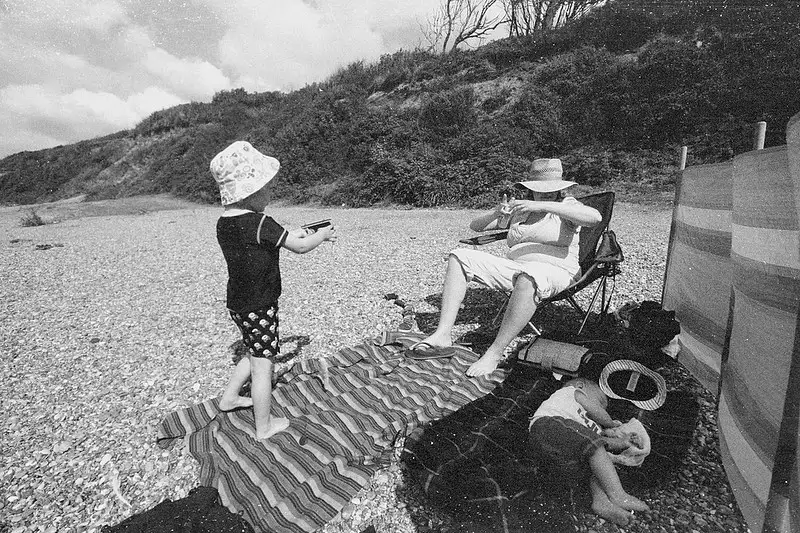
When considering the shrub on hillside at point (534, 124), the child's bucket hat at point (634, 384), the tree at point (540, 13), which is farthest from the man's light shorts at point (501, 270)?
the tree at point (540, 13)

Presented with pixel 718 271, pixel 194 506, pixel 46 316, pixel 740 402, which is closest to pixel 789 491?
pixel 740 402

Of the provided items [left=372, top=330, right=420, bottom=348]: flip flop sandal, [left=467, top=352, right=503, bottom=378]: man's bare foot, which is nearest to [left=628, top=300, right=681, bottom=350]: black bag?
[left=467, top=352, right=503, bottom=378]: man's bare foot

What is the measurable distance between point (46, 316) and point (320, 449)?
4189mm

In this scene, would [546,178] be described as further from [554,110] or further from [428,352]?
[554,110]

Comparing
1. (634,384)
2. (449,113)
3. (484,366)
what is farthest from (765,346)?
(449,113)

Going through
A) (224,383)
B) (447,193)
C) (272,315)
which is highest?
(272,315)

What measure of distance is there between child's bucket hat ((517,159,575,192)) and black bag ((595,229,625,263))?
0.50m

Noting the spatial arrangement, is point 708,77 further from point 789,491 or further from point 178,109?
point 178,109

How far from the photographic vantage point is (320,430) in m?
2.50

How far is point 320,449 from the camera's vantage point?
7.70 ft

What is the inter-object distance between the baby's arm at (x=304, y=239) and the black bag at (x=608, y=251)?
77.6 inches

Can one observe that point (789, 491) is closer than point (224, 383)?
Yes

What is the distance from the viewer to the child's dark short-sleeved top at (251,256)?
232 centimetres

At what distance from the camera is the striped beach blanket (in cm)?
202
